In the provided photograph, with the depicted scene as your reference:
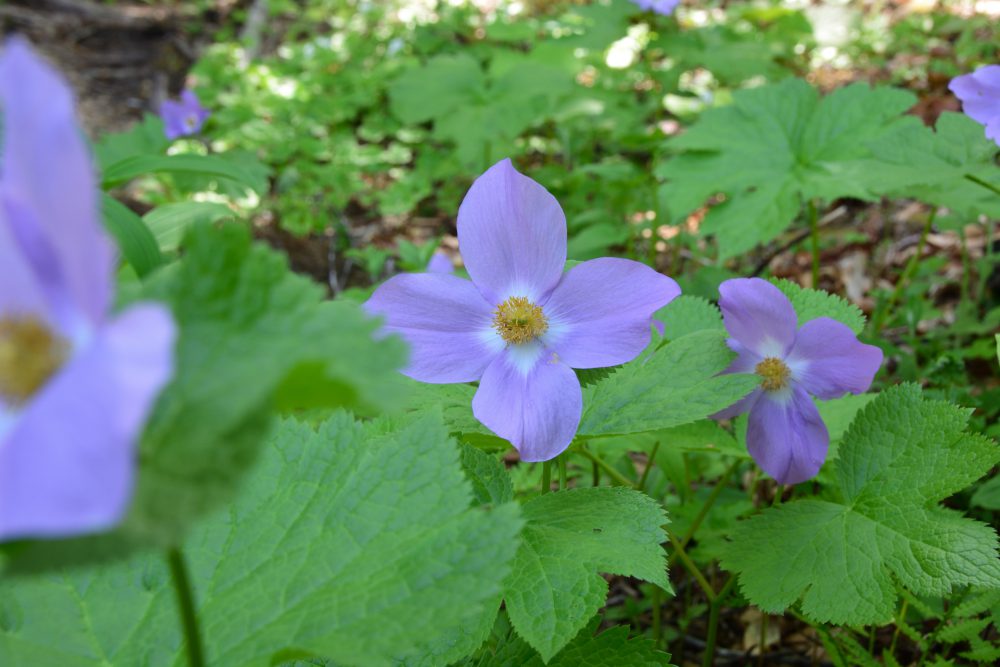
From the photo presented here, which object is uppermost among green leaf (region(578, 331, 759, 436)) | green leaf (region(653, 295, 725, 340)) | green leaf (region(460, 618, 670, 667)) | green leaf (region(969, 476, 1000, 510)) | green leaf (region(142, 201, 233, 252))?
green leaf (region(578, 331, 759, 436))

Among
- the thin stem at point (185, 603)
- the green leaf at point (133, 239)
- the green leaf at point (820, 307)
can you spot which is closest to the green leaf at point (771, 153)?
the green leaf at point (820, 307)

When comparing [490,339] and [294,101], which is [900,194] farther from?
[294,101]

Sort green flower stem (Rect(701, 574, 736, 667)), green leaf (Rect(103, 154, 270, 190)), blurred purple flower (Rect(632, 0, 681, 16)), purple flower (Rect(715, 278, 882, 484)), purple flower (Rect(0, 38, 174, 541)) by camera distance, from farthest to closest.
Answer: blurred purple flower (Rect(632, 0, 681, 16)) → green leaf (Rect(103, 154, 270, 190)) → green flower stem (Rect(701, 574, 736, 667)) → purple flower (Rect(715, 278, 882, 484)) → purple flower (Rect(0, 38, 174, 541))

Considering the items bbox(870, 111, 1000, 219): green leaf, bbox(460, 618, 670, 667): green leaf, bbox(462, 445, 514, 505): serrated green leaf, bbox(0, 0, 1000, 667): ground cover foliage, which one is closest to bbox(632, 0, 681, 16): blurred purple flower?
bbox(0, 0, 1000, 667): ground cover foliage

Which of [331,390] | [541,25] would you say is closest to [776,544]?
[331,390]

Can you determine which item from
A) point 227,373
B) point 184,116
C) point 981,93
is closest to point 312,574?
point 227,373

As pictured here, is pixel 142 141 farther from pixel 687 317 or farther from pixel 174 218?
pixel 687 317

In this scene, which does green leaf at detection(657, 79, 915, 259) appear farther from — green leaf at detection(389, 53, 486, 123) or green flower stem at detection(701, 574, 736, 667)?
green leaf at detection(389, 53, 486, 123)
